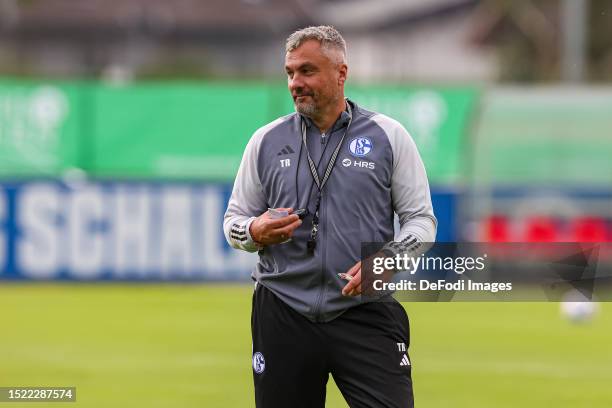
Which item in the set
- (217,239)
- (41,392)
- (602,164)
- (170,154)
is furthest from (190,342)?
(602,164)

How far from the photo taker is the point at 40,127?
2236 centimetres

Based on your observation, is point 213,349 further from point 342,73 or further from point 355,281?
point 355,281

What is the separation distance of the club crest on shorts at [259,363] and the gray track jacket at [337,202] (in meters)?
0.28

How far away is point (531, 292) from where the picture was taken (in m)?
7.41

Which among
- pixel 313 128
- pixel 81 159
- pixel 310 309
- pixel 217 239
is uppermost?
pixel 81 159

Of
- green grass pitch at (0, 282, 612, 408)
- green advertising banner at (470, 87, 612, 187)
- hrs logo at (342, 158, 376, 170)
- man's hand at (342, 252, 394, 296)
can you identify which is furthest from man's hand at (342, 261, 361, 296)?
green advertising banner at (470, 87, 612, 187)

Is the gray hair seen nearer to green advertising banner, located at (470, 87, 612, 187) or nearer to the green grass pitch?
the green grass pitch

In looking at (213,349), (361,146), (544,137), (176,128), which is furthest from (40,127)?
→ (361,146)

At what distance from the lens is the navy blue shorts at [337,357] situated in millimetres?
6414

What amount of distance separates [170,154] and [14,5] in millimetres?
41729

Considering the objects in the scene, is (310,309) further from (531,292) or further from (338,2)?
(338,2)
